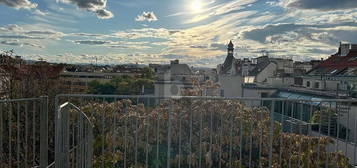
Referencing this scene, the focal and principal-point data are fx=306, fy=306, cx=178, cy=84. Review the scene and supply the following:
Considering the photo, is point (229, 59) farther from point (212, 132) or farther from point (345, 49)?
point (212, 132)

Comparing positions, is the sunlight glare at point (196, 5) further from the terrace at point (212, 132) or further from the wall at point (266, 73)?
the wall at point (266, 73)

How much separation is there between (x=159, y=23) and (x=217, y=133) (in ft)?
49.2

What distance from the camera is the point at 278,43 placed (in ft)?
118

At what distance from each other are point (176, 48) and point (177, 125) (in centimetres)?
2114

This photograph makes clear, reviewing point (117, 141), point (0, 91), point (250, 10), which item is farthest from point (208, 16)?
point (117, 141)

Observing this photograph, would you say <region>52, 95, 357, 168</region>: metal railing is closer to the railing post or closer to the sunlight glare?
the railing post

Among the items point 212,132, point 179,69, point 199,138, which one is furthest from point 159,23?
point 179,69

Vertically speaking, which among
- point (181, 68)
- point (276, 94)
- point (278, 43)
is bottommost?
point (276, 94)

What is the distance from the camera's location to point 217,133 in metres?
5.59

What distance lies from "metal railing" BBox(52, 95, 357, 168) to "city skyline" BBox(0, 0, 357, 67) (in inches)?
237

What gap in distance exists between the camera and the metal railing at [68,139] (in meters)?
3.35

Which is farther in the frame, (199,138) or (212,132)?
(212,132)

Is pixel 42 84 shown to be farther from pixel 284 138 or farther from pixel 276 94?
pixel 276 94

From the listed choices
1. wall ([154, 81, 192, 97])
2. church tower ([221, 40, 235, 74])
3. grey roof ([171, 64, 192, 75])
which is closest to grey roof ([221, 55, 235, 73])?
church tower ([221, 40, 235, 74])
